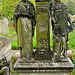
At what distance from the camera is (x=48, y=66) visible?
4.38m

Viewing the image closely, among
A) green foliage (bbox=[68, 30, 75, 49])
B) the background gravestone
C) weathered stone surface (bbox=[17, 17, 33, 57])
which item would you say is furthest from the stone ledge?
the background gravestone

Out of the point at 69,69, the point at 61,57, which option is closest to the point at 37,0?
the point at 61,57

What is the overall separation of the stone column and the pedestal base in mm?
270

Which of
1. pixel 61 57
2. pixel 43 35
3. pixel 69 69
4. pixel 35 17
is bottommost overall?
pixel 69 69

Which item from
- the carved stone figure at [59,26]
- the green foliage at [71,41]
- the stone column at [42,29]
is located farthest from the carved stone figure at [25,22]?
the green foliage at [71,41]

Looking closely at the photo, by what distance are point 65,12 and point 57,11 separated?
1.03ft

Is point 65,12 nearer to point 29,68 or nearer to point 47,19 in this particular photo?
point 47,19

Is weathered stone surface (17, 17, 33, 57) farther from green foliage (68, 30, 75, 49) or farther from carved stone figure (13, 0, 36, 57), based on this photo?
green foliage (68, 30, 75, 49)

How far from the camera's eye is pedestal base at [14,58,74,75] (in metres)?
4.39

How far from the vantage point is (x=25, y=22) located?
458 cm

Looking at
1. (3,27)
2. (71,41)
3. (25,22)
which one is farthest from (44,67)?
(3,27)

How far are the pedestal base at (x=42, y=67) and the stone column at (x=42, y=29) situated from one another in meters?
0.27

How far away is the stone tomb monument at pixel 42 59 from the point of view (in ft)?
14.4

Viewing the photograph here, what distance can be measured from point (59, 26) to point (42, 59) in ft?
4.50
